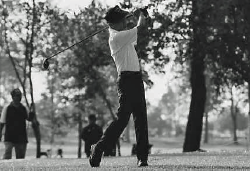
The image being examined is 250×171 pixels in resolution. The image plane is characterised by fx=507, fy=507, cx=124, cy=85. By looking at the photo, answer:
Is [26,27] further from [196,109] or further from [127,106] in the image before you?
[127,106]

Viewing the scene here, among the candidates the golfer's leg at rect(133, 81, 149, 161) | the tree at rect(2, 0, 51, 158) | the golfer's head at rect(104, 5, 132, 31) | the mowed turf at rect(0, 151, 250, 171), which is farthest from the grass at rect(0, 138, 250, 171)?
the tree at rect(2, 0, 51, 158)

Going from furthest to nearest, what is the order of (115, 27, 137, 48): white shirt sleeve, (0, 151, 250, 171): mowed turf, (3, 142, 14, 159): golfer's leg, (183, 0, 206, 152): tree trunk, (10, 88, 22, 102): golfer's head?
(183, 0, 206, 152): tree trunk, (3, 142, 14, 159): golfer's leg, (10, 88, 22, 102): golfer's head, (115, 27, 137, 48): white shirt sleeve, (0, 151, 250, 171): mowed turf

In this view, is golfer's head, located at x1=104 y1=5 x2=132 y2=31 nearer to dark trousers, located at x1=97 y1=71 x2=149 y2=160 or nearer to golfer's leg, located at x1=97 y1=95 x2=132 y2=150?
dark trousers, located at x1=97 y1=71 x2=149 y2=160

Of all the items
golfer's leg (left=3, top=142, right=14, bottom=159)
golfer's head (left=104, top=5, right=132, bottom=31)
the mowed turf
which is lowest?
Result: the mowed turf

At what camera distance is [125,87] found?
23.0ft

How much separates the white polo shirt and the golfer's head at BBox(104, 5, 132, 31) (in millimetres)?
95

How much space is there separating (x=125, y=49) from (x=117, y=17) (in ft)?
1.52

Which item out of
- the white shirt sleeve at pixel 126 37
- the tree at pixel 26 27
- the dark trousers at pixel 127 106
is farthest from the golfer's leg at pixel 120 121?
the tree at pixel 26 27

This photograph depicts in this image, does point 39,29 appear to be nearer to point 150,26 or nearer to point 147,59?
point 147,59

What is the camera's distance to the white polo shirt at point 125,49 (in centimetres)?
703

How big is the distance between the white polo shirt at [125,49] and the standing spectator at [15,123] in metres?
4.86

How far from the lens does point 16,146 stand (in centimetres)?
1197

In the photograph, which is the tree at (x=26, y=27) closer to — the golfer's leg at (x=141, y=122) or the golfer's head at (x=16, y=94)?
the golfer's head at (x=16, y=94)

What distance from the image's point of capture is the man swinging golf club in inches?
277
